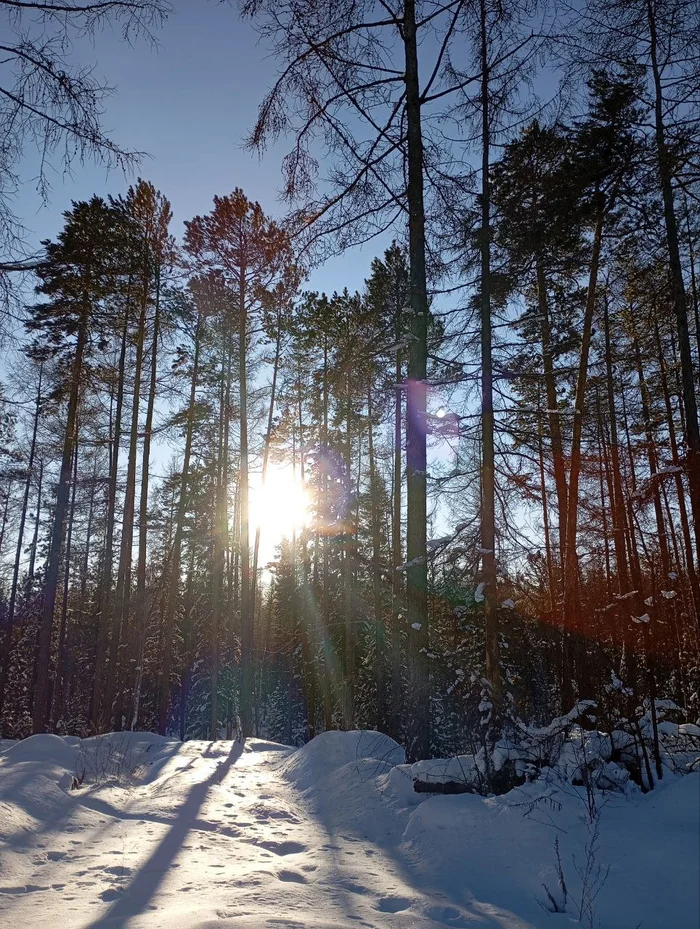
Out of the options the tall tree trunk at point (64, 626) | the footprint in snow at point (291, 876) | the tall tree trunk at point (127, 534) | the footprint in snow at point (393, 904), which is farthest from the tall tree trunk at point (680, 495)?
the tall tree trunk at point (64, 626)

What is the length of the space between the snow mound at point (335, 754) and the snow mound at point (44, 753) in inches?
139

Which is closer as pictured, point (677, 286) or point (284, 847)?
point (284, 847)

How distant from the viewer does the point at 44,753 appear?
27.8 ft

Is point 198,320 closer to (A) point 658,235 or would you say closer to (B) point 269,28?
(B) point 269,28

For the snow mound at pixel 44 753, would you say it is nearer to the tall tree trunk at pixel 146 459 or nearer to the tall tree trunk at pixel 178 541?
the tall tree trunk at pixel 146 459

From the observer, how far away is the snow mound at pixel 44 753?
7906 millimetres

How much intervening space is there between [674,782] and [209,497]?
2157cm

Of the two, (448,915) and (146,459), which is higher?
(146,459)

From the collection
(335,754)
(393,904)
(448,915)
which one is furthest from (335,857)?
(335,754)

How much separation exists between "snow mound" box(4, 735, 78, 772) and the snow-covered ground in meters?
0.72

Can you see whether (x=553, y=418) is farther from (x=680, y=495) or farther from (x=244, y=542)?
(x=244, y=542)

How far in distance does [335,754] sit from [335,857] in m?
4.79

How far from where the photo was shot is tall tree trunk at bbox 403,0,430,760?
701 cm

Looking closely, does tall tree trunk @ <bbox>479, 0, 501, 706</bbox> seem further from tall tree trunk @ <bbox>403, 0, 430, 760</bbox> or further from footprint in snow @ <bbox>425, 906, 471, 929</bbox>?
footprint in snow @ <bbox>425, 906, 471, 929</bbox>
